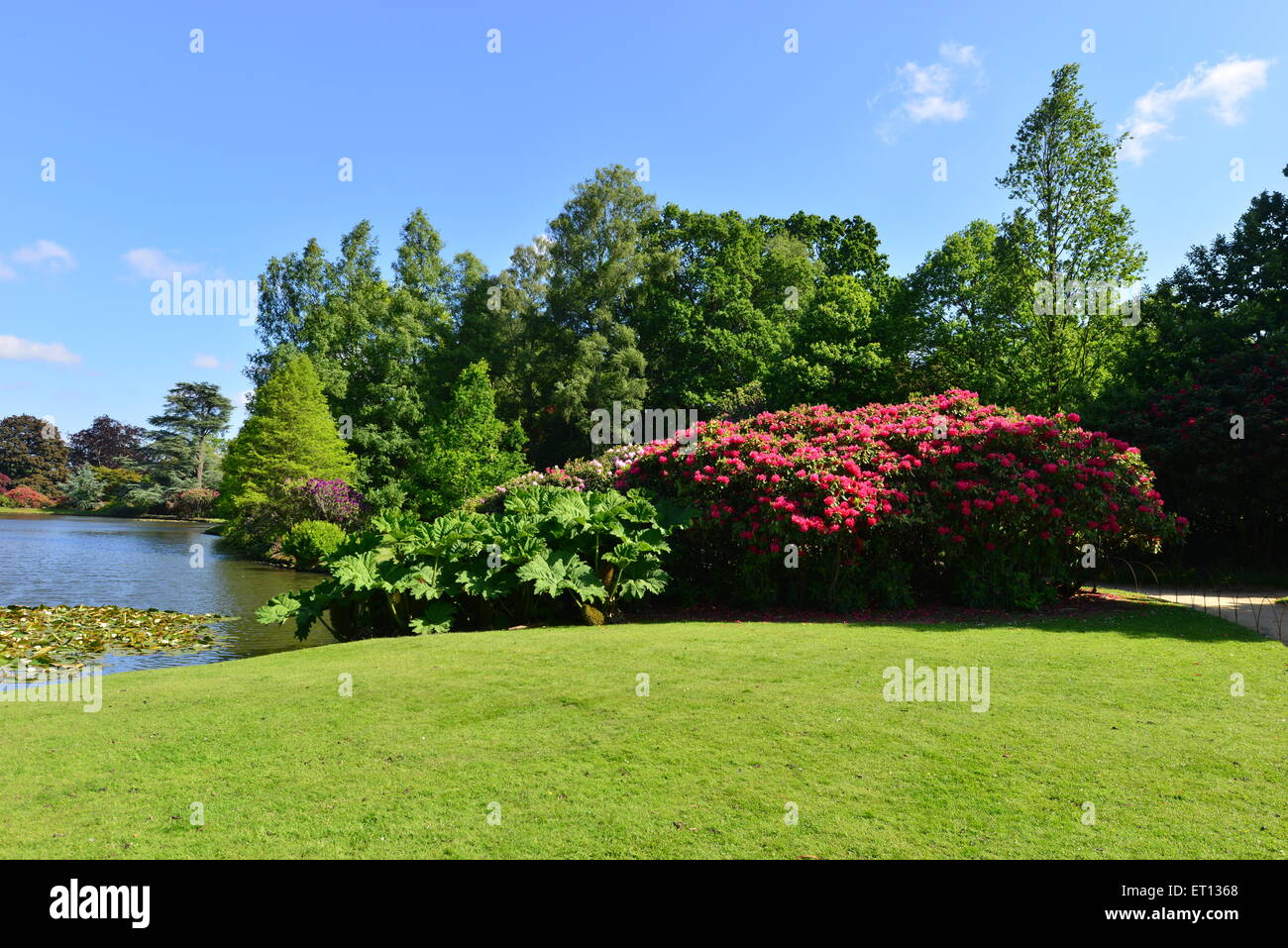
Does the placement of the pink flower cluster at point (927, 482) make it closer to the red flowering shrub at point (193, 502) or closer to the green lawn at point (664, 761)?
the green lawn at point (664, 761)

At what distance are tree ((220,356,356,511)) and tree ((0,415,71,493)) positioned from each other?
4973cm

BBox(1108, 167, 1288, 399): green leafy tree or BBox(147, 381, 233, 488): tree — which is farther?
BBox(147, 381, 233, 488): tree

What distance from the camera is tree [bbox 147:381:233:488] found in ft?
201

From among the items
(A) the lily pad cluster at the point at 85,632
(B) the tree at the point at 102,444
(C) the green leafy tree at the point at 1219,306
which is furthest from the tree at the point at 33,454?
(C) the green leafy tree at the point at 1219,306

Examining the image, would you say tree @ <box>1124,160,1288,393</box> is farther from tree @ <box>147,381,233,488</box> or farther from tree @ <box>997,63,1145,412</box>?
tree @ <box>147,381,233,488</box>

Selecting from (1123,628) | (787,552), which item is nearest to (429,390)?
(787,552)

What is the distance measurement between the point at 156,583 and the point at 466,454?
11.1 metres

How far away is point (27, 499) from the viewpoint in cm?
6575

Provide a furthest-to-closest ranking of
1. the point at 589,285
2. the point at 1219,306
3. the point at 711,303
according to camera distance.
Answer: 1. the point at 711,303
2. the point at 589,285
3. the point at 1219,306

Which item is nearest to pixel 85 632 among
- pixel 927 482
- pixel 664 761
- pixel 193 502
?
pixel 664 761

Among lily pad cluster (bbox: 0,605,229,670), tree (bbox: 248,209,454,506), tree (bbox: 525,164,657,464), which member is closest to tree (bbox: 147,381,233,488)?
tree (bbox: 248,209,454,506)

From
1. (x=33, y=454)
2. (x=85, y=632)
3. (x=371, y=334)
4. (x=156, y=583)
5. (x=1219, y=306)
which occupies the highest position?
Result: (x=371, y=334)

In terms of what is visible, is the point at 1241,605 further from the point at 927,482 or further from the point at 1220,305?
the point at 1220,305
